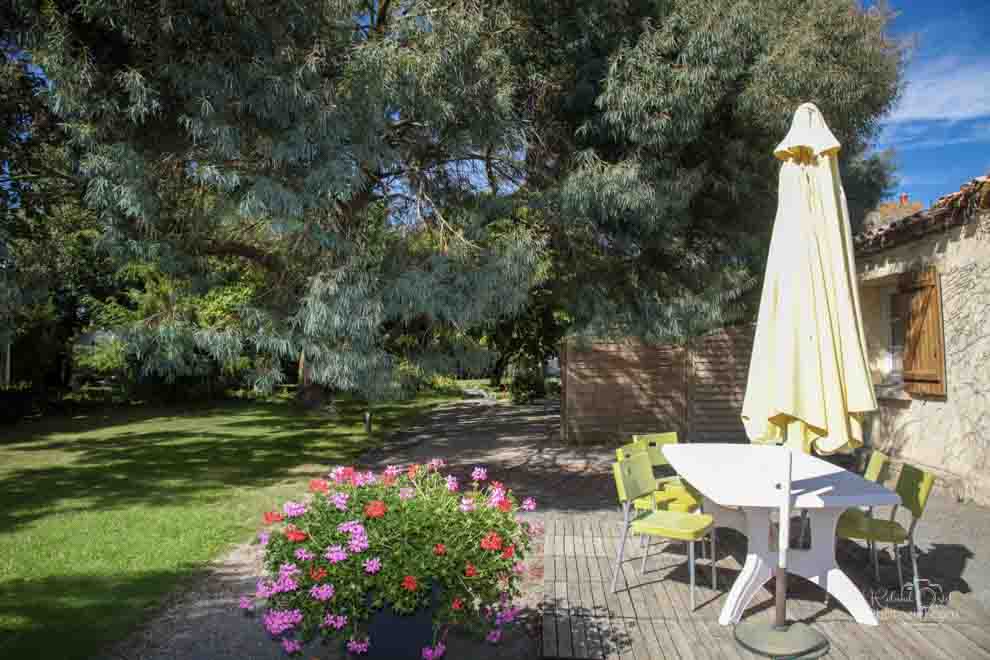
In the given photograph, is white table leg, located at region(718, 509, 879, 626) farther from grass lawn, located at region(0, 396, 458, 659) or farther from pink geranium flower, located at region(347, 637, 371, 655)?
grass lawn, located at region(0, 396, 458, 659)

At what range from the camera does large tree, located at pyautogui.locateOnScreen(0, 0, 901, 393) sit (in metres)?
4.96

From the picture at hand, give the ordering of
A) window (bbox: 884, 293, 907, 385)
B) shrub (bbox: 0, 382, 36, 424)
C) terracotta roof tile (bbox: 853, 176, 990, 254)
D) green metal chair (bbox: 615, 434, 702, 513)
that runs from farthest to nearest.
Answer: shrub (bbox: 0, 382, 36, 424), window (bbox: 884, 293, 907, 385), terracotta roof tile (bbox: 853, 176, 990, 254), green metal chair (bbox: 615, 434, 702, 513)

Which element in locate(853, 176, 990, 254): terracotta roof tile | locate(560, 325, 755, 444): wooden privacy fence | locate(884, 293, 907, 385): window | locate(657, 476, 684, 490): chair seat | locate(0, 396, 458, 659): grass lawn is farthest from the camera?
locate(560, 325, 755, 444): wooden privacy fence

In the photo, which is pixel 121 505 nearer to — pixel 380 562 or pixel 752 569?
pixel 380 562

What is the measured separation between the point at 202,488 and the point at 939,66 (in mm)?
11812

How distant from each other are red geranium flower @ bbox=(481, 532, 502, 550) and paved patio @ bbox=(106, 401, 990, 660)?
82cm

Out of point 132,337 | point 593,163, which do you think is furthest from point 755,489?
point 132,337

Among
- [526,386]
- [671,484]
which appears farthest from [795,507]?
[526,386]

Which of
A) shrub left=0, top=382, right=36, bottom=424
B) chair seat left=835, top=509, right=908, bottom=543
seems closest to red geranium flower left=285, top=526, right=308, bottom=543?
chair seat left=835, top=509, right=908, bottom=543

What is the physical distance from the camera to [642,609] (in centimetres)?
415

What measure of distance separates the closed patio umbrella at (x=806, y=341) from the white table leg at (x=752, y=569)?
236 millimetres

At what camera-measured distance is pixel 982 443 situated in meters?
6.78

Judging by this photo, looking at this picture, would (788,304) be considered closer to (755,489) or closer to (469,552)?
(755,489)

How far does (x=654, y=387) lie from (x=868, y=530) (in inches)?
307
